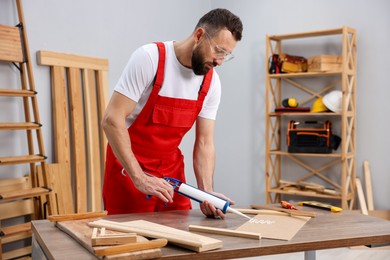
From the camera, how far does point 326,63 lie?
459cm

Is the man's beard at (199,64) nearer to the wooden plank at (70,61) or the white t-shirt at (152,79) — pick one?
the white t-shirt at (152,79)

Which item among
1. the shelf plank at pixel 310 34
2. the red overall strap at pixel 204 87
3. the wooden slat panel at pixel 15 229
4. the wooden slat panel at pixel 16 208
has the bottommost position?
the wooden slat panel at pixel 15 229

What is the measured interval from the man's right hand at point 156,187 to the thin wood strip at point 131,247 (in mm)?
480

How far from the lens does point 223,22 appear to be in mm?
2096

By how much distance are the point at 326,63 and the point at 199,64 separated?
277 cm

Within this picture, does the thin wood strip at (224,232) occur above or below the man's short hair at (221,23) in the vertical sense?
below

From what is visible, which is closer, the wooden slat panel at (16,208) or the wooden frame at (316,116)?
the wooden slat panel at (16,208)

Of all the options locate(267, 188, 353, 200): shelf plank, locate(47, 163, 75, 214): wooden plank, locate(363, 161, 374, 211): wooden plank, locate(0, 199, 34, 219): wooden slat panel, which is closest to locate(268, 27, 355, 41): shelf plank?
locate(363, 161, 374, 211): wooden plank

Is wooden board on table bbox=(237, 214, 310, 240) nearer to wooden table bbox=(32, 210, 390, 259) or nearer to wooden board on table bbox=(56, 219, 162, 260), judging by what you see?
wooden table bbox=(32, 210, 390, 259)

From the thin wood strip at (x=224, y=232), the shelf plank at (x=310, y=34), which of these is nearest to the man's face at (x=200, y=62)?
the thin wood strip at (x=224, y=232)

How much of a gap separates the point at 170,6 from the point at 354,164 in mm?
2587

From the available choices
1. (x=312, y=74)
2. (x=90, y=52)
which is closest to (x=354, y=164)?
(x=312, y=74)

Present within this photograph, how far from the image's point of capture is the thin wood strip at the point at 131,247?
1282 millimetres

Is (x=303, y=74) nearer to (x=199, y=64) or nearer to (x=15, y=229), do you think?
(x=199, y=64)
